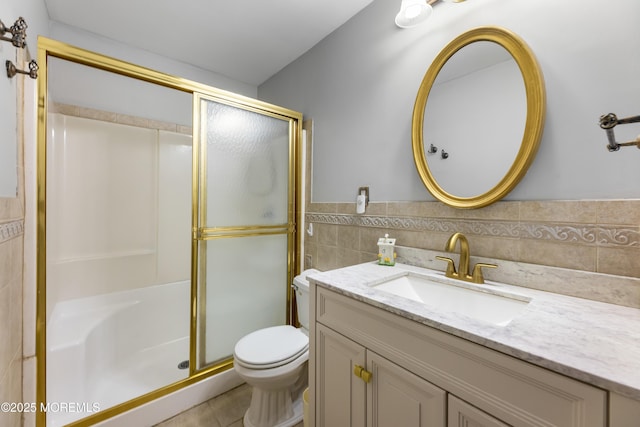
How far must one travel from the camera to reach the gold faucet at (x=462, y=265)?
1030mm

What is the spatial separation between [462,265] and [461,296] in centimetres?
13

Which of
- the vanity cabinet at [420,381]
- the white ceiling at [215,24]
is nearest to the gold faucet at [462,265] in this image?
the vanity cabinet at [420,381]

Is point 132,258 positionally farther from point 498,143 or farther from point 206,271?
point 498,143

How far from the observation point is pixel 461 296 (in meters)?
1.03

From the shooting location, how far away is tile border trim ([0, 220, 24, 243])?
86 cm

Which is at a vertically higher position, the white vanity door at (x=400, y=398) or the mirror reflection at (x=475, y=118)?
the mirror reflection at (x=475, y=118)

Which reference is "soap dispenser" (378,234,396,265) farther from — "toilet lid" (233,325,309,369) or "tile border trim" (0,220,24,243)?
"tile border trim" (0,220,24,243)

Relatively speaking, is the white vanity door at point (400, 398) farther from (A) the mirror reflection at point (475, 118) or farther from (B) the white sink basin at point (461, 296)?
(A) the mirror reflection at point (475, 118)

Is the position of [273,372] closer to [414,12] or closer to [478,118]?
[478,118]

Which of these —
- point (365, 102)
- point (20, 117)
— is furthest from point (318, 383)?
point (20, 117)

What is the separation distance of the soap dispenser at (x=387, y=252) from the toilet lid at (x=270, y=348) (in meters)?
0.68

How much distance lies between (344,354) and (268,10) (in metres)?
2.00

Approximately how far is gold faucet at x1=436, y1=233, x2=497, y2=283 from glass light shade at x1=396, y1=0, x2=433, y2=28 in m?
1.04

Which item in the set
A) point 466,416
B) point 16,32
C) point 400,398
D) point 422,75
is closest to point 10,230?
point 16,32
